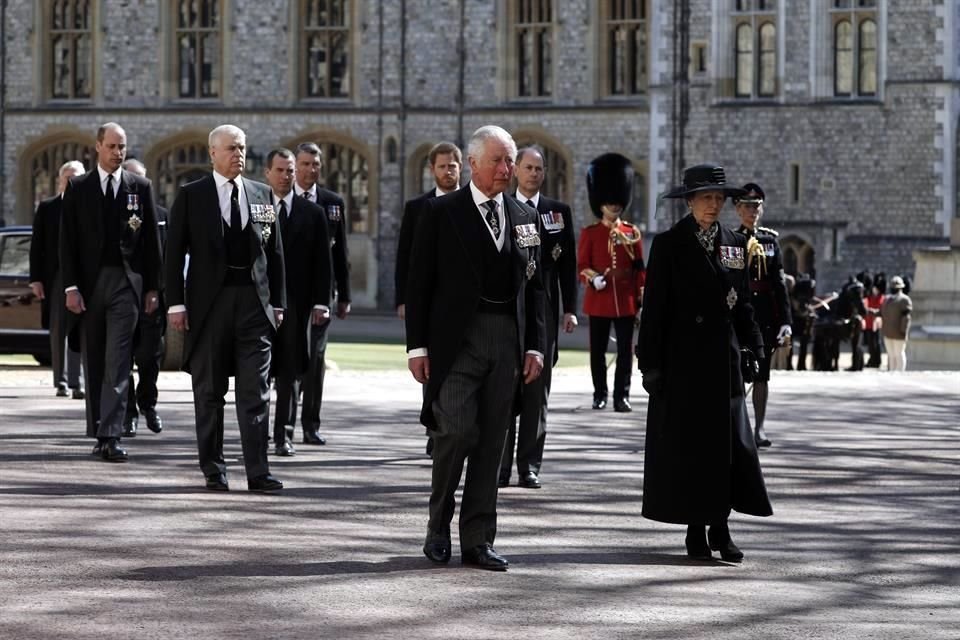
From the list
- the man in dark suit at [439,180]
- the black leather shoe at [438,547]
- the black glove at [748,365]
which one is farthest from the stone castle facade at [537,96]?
the black leather shoe at [438,547]

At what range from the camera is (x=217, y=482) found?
10.3m

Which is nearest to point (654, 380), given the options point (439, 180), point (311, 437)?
point (439, 180)

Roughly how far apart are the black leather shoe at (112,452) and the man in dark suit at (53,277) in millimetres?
1360

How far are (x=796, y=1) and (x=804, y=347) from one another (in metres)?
12.2

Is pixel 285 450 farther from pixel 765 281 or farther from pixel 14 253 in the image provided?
pixel 14 253

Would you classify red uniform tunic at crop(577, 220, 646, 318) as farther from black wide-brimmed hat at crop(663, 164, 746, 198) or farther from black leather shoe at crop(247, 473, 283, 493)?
black wide-brimmed hat at crop(663, 164, 746, 198)

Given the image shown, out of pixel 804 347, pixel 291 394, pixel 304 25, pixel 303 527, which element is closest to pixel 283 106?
pixel 304 25

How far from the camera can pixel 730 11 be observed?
122ft

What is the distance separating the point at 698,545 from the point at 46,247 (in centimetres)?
701

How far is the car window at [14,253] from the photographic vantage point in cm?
2036

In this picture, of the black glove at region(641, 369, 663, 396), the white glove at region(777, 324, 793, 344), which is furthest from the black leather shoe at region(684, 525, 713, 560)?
the white glove at region(777, 324, 793, 344)

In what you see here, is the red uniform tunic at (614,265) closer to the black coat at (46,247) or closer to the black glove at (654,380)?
the black coat at (46,247)

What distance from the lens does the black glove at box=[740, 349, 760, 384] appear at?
8.64 meters

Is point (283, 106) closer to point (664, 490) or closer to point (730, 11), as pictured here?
point (730, 11)
